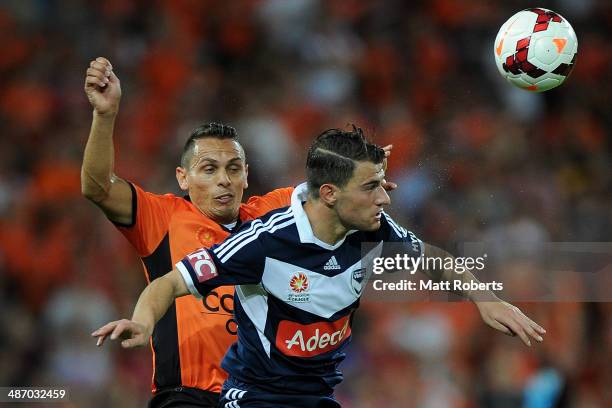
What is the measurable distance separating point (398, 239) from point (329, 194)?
0.48 meters

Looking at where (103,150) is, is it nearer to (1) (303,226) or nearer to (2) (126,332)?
(1) (303,226)

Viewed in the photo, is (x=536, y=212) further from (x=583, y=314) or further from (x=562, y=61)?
(x=562, y=61)

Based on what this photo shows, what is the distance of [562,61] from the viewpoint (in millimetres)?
5465

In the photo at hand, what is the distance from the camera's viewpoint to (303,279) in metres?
3.88

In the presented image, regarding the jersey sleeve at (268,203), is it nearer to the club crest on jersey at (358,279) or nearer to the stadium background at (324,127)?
the club crest on jersey at (358,279)

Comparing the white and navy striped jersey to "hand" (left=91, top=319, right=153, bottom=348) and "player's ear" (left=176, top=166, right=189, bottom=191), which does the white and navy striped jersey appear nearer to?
"hand" (left=91, top=319, right=153, bottom=348)

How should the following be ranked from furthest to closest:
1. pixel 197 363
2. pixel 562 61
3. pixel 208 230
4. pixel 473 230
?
pixel 473 230 < pixel 562 61 < pixel 208 230 < pixel 197 363

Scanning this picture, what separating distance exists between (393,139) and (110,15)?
134 inches

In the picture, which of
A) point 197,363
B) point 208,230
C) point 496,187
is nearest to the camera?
point 197,363

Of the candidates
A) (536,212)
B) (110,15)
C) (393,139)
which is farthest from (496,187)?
(110,15)

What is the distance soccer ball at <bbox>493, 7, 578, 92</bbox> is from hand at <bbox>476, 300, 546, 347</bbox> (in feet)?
6.44

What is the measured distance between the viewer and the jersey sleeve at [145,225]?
463 centimetres

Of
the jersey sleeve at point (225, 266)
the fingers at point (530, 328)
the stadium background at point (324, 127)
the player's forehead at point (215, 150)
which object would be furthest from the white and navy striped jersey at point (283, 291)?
the stadium background at point (324, 127)

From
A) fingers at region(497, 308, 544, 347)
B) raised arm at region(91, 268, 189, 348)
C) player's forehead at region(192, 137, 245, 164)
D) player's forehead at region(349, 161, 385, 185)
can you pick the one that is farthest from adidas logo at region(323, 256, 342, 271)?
player's forehead at region(192, 137, 245, 164)
